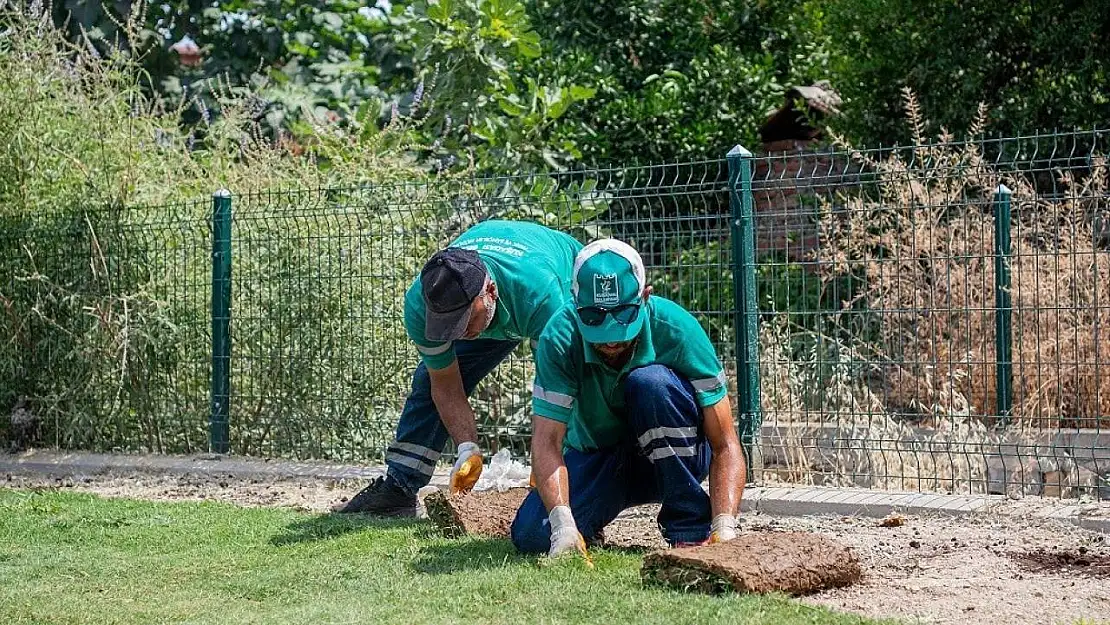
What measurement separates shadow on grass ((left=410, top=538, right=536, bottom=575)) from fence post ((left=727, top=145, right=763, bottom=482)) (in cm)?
196

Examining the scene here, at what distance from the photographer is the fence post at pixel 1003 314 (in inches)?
278

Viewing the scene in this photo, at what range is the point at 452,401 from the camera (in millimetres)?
5809

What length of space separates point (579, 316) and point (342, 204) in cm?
419

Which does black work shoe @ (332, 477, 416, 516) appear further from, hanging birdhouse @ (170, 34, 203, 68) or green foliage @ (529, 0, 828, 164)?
hanging birdhouse @ (170, 34, 203, 68)

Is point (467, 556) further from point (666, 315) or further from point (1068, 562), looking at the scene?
point (1068, 562)

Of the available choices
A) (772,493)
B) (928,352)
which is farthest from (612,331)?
(928,352)

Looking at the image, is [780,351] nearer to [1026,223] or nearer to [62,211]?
[1026,223]

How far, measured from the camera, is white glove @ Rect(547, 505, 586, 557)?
4.77 metres

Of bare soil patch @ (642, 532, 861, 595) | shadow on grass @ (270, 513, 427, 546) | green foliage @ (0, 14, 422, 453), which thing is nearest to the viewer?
bare soil patch @ (642, 532, 861, 595)

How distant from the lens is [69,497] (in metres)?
7.14

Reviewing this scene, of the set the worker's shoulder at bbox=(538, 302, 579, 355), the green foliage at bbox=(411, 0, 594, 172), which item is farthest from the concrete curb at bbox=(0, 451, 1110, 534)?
the green foliage at bbox=(411, 0, 594, 172)

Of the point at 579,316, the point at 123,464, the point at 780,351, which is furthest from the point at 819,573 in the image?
the point at 123,464

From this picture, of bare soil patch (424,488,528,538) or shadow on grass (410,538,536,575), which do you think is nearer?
shadow on grass (410,538,536,575)

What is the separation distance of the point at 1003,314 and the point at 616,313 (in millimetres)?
3495
